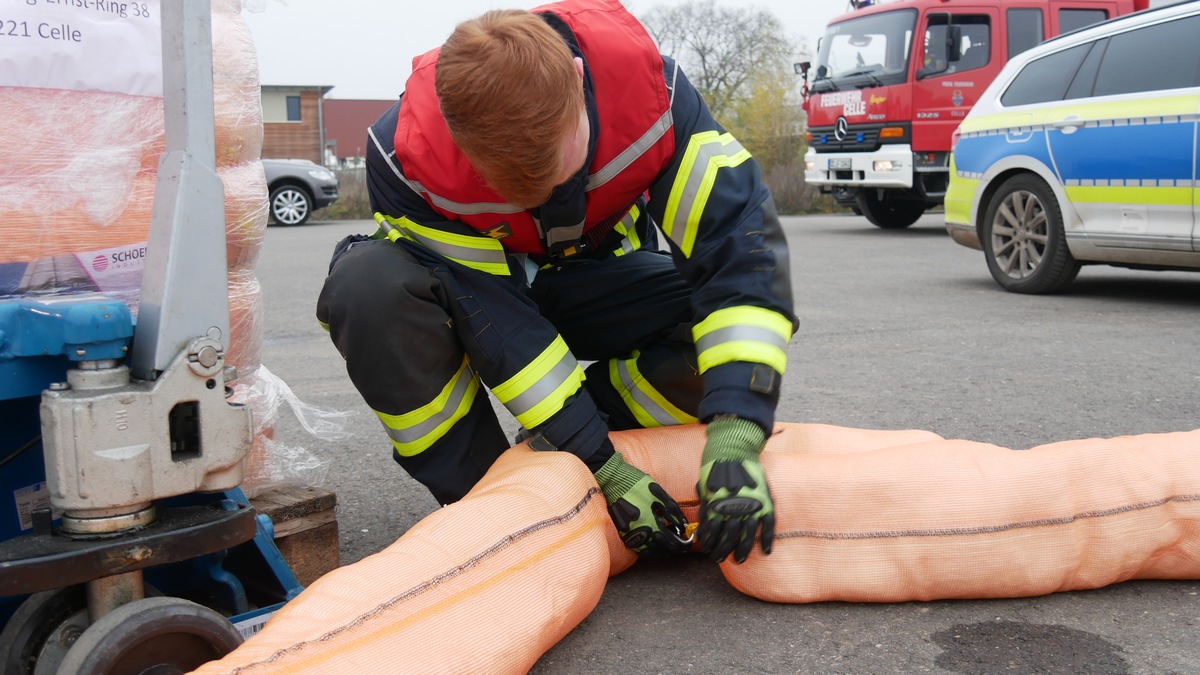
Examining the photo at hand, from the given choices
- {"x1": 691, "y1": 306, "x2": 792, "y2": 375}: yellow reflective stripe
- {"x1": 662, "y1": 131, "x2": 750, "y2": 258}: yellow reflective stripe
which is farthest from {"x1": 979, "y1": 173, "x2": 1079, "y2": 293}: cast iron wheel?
{"x1": 691, "y1": 306, "x2": 792, "y2": 375}: yellow reflective stripe

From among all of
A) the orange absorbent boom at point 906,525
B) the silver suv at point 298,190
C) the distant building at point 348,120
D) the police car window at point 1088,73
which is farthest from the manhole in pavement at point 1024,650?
the distant building at point 348,120

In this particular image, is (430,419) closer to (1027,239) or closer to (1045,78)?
(1027,239)

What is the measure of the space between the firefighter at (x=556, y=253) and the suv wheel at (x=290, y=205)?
46.6ft

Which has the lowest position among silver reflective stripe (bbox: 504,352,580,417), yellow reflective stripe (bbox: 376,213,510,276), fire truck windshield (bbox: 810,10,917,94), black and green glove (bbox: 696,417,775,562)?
black and green glove (bbox: 696,417,775,562)

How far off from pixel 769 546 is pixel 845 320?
159 inches

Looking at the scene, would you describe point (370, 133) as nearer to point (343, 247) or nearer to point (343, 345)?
point (343, 247)

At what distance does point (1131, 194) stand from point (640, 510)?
4.61 meters

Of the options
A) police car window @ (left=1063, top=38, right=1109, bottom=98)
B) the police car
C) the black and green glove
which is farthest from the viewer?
police car window @ (left=1063, top=38, right=1109, bottom=98)

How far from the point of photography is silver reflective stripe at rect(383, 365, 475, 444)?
2.31 meters

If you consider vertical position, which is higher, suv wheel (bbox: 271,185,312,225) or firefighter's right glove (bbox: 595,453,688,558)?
suv wheel (bbox: 271,185,312,225)

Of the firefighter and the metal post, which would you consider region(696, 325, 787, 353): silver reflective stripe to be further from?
the metal post

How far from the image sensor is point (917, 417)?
3.65m

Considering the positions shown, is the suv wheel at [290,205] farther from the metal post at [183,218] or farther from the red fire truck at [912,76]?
the metal post at [183,218]

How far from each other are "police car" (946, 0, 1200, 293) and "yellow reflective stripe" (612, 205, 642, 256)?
3.81m
